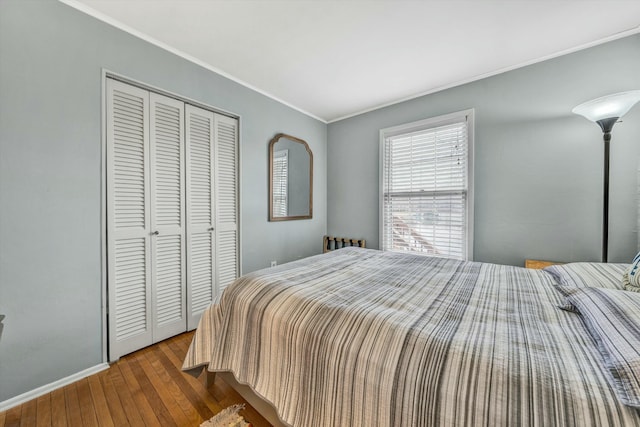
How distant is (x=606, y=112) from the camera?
1.70 meters

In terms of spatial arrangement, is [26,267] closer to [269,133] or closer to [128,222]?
[128,222]

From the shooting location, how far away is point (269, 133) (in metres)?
2.96

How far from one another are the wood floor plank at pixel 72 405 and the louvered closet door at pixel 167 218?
54 cm

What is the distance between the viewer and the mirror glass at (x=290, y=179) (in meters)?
3.00

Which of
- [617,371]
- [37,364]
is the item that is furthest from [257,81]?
[617,371]

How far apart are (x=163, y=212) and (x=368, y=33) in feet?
7.48

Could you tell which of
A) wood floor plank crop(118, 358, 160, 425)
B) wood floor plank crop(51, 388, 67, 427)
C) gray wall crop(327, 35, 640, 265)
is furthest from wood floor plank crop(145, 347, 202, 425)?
gray wall crop(327, 35, 640, 265)

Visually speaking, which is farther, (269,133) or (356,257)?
(269,133)

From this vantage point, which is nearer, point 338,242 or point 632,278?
point 632,278

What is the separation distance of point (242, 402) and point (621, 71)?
3.76 metres

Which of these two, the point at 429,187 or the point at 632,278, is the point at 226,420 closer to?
the point at 632,278

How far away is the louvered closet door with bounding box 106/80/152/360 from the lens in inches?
70.2

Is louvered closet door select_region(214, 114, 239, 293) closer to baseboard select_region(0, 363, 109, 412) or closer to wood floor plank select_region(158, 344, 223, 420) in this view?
wood floor plank select_region(158, 344, 223, 420)

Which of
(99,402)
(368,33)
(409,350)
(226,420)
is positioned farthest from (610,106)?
(99,402)
